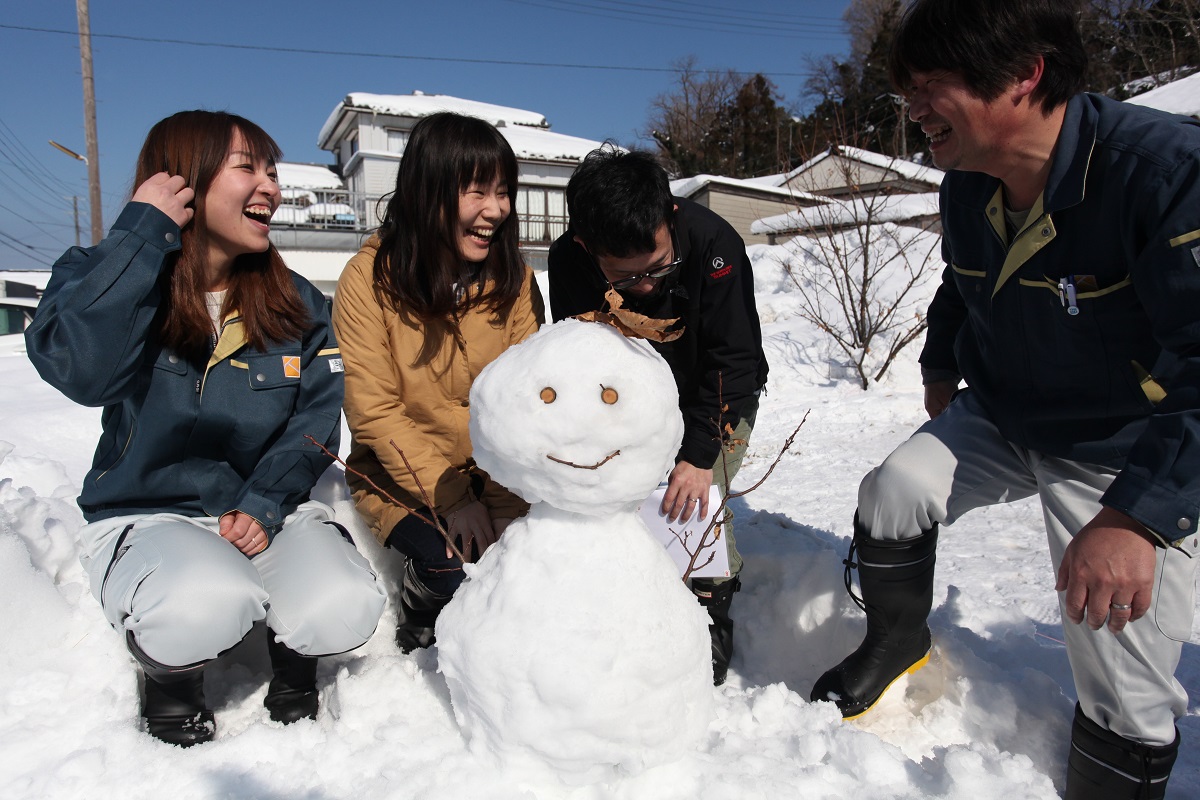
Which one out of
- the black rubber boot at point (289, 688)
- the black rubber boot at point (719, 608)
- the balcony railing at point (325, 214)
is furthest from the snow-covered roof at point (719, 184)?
the black rubber boot at point (289, 688)

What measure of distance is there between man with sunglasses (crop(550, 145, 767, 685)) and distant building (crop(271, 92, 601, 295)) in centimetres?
966


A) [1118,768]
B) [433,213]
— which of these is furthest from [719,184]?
[1118,768]

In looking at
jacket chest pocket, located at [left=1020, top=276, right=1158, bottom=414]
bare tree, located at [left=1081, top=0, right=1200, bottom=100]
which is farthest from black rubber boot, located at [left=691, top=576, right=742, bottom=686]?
bare tree, located at [left=1081, top=0, right=1200, bottom=100]

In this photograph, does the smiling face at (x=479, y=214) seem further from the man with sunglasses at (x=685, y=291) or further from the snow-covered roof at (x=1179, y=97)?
the snow-covered roof at (x=1179, y=97)

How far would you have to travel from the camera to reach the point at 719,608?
212cm

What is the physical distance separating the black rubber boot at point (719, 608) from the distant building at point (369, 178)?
10079 millimetres

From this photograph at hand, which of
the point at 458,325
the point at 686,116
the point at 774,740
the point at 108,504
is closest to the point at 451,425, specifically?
the point at 458,325

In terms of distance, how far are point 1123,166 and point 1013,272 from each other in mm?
297

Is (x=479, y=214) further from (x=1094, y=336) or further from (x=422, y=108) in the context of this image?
(x=422, y=108)

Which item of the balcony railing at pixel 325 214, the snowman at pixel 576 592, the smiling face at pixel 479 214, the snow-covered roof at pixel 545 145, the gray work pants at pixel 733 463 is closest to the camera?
the snowman at pixel 576 592

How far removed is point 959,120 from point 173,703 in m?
2.09

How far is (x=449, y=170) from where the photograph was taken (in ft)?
6.47

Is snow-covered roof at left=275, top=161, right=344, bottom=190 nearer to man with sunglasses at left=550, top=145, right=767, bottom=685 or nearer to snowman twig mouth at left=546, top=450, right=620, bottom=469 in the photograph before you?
man with sunglasses at left=550, top=145, right=767, bottom=685

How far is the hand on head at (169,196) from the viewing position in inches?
66.1
